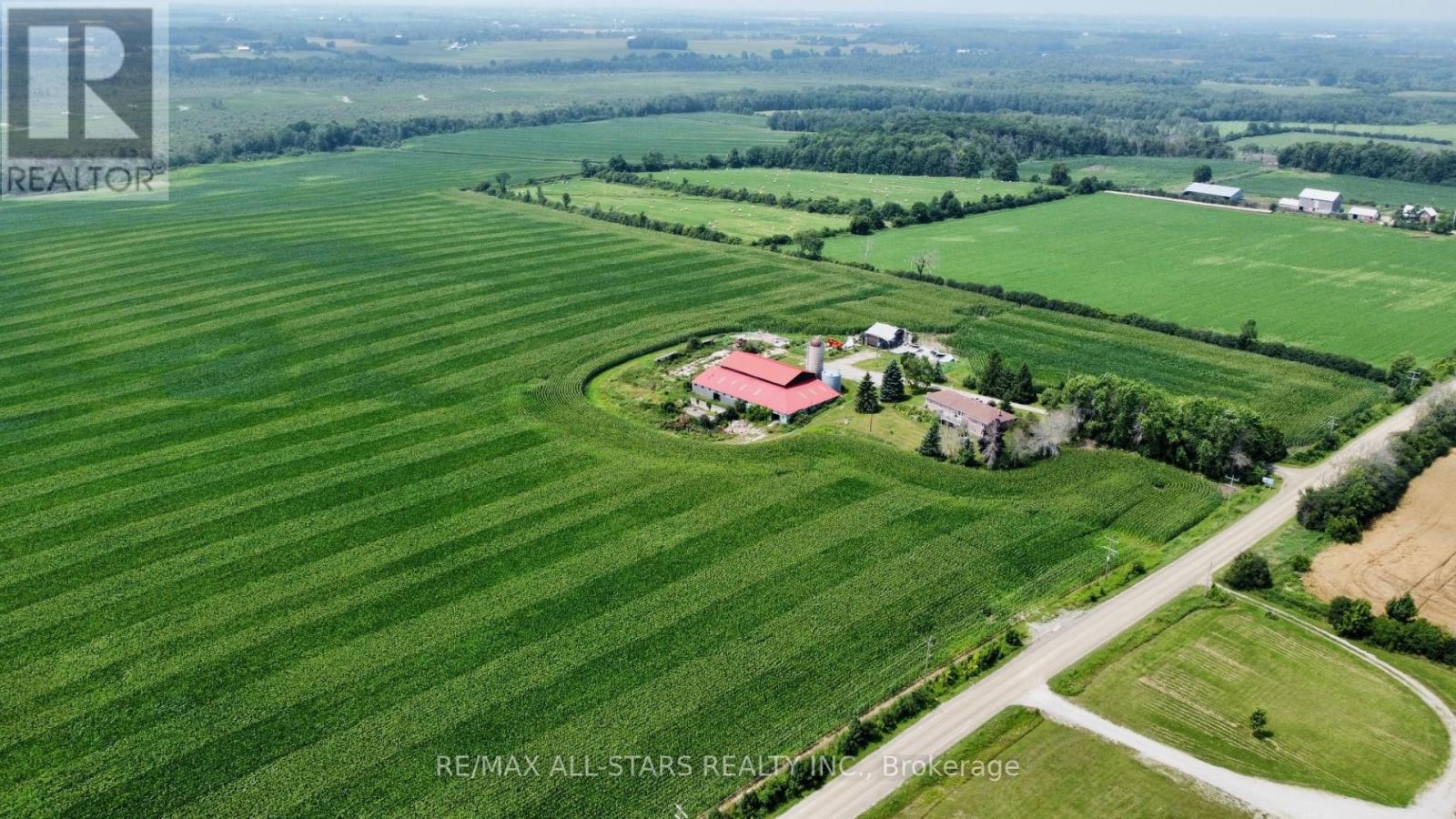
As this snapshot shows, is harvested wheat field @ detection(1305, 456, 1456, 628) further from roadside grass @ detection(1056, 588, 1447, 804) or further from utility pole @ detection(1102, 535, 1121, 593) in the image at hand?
utility pole @ detection(1102, 535, 1121, 593)

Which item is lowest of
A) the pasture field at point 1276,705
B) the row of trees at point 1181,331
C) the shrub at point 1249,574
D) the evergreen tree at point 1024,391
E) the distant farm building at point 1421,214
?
the pasture field at point 1276,705

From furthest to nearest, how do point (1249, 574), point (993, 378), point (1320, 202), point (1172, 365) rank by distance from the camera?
point (1320, 202) < point (1172, 365) < point (993, 378) < point (1249, 574)

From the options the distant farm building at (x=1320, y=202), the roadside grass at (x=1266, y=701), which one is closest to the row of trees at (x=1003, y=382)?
the roadside grass at (x=1266, y=701)

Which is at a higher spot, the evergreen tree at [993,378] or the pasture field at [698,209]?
the pasture field at [698,209]

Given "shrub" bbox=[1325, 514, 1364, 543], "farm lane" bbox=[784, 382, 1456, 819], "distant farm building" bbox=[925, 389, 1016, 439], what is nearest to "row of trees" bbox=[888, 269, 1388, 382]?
"farm lane" bbox=[784, 382, 1456, 819]

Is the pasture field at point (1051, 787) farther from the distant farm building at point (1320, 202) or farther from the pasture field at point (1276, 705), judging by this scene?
the distant farm building at point (1320, 202)

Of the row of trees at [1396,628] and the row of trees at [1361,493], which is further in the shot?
the row of trees at [1361,493]

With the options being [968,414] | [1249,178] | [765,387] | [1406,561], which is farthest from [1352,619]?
[1249,178]

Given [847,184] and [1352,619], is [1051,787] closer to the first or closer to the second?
[1352,619]
